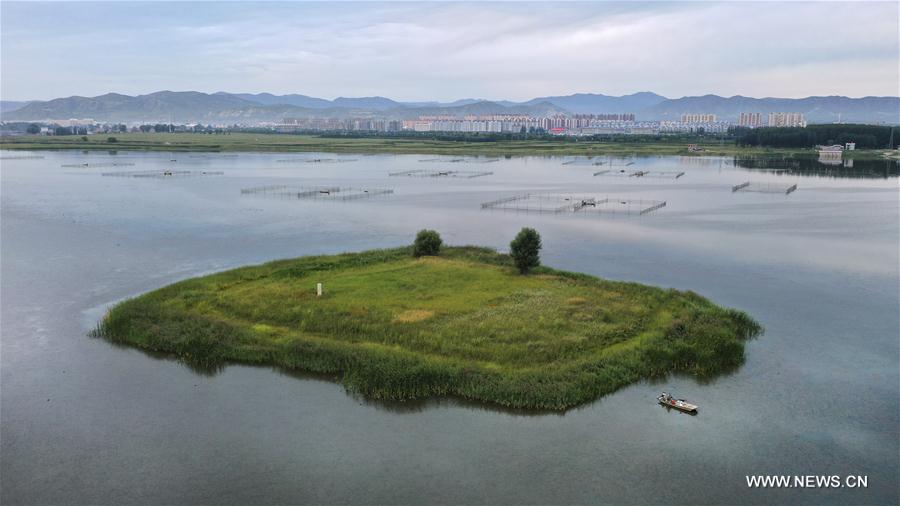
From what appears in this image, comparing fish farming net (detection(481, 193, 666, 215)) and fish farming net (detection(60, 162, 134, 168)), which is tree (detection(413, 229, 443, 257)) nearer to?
fish farming net (detection(481, 193, 666, 215))

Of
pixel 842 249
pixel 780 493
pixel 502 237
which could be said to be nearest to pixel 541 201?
pixel 502 237

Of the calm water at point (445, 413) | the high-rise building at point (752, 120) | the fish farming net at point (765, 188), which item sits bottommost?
the calm water at point (445, 413)

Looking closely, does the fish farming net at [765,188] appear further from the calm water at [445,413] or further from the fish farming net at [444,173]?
the fish farming net at [444,173]

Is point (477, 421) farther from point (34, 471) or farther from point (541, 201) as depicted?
point (541, 201)

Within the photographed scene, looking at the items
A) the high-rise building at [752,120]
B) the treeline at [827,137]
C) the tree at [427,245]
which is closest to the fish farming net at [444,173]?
the tree at [427,245]

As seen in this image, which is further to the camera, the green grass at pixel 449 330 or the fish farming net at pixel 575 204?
the fish farming net at pixel 575 204

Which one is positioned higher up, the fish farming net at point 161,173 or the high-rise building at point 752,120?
the high-rise building at point 752,120

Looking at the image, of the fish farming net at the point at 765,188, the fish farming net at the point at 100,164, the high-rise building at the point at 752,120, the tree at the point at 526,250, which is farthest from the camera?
the high-rise building at the point at 752,120

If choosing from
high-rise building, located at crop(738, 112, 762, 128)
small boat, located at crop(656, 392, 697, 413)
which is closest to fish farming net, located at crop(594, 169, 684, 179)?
small boat, located at crop(656, 392, 697, 413)
